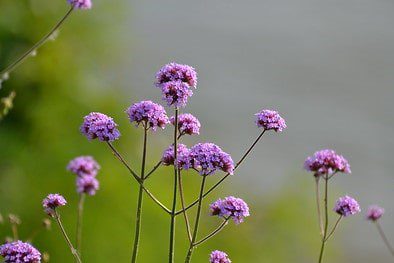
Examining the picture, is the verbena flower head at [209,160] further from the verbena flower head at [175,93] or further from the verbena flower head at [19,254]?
the verbena flower head at [19,254]

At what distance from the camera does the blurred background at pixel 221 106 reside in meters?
4.96

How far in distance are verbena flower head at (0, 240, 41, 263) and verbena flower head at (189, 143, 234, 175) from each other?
48 cm

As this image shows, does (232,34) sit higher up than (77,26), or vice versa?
(232,34)

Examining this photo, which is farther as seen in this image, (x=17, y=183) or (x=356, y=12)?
(x=356, y=12)

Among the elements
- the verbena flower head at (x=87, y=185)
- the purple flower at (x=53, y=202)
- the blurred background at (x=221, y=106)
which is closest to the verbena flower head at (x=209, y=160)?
the purple flower at (x=53, y=202)

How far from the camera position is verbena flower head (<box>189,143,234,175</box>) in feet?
7.16

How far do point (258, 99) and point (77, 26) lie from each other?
466cm

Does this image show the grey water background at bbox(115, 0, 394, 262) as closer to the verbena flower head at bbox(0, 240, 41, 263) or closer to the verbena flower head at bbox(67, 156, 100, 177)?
the verbena flower head at bbox(67, 156, 100, 177)

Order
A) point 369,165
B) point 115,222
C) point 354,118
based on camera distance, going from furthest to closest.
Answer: point 354,118
point 369,165
point 115,222

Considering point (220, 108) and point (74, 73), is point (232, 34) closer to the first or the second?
point (220, 108)

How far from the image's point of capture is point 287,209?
6535mm

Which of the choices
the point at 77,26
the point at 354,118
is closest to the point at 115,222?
the point at 77,26

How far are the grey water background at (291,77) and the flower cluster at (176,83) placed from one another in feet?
20.5

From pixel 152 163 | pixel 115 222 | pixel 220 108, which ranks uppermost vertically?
pixel 220 108
